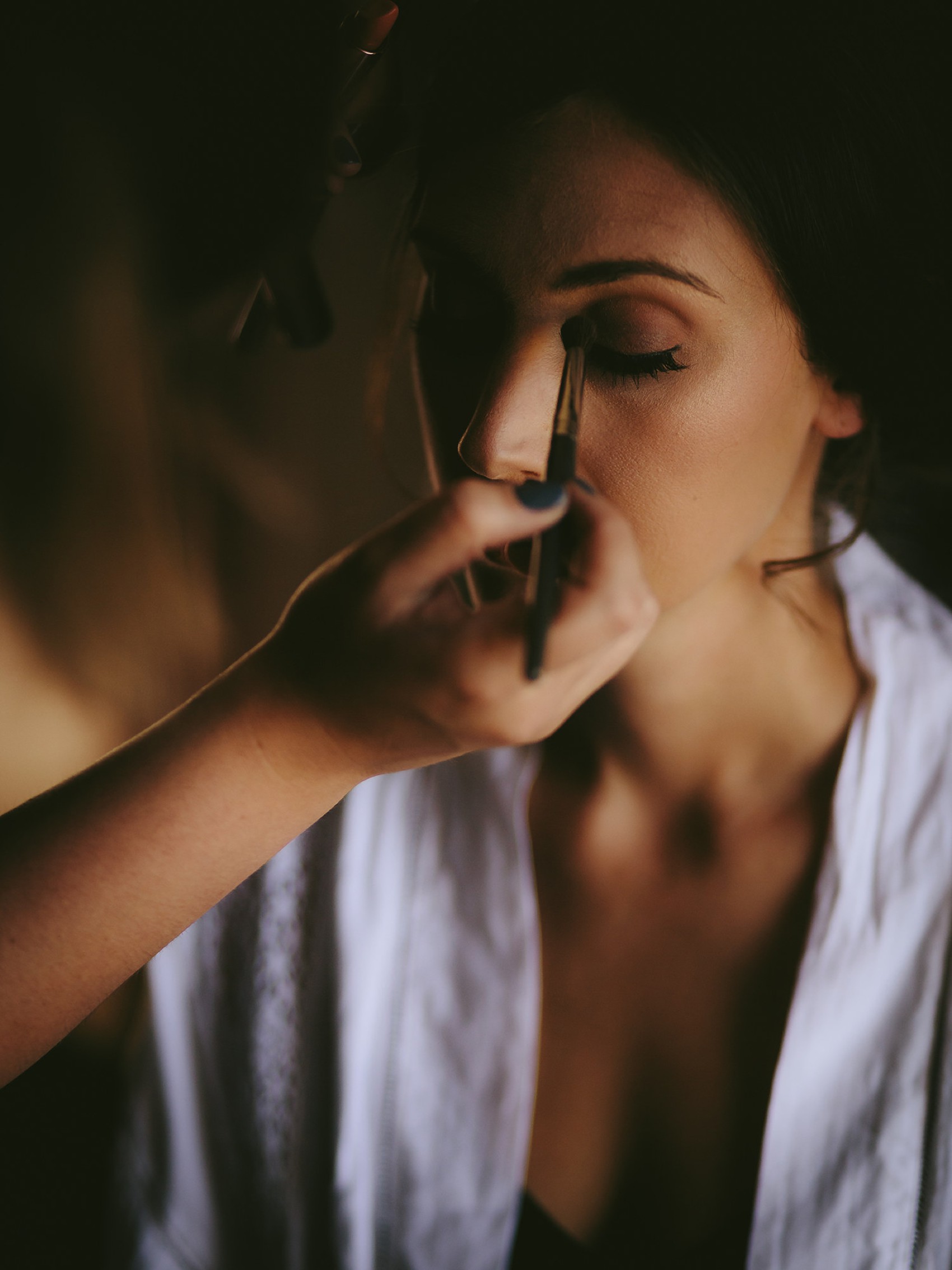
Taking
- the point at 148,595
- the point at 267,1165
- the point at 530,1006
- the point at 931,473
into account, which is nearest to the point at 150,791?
the point at 530,1006

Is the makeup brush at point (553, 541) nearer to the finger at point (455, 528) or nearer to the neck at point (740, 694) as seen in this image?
the finger at point (455, 528)

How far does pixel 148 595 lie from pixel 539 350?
999 millimetres

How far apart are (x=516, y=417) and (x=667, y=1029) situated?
61 cm

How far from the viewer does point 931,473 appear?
0.89 metres

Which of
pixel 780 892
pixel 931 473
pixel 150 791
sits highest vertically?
pixel 150 791

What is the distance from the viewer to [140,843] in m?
0.46

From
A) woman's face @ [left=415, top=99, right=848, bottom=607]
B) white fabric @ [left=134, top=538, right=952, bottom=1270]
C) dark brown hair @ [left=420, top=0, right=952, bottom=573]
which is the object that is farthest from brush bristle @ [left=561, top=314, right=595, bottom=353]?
white fabric @ [left=134, top=538, right=952, bottom=1270]

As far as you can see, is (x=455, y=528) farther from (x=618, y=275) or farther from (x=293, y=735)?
(x=618, y=275)

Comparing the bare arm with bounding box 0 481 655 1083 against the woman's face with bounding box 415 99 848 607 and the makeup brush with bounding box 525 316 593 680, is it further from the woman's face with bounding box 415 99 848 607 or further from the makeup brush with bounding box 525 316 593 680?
the woman's face with bounding box 415 99 848 607

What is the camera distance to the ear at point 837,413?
2.30 ft

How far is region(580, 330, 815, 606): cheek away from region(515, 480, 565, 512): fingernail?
0.24 m

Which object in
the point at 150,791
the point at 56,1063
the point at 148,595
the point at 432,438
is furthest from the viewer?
the point at 148,595

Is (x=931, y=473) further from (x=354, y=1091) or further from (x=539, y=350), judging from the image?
A: (x=354, y=1091)

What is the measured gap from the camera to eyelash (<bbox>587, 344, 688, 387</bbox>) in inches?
23.1
